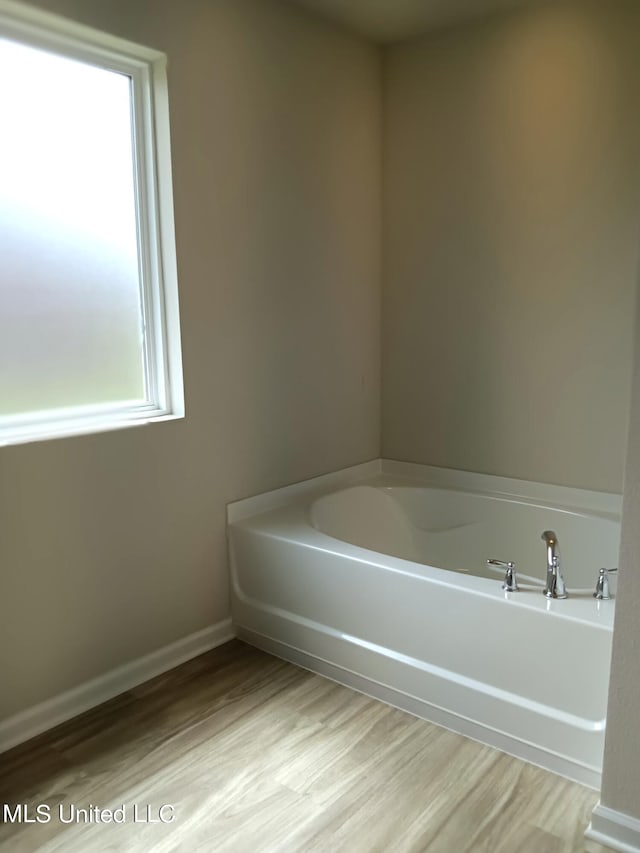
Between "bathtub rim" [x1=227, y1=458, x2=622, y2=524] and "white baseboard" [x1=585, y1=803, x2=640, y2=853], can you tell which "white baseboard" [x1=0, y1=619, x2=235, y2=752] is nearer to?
"bathtub rim" [x1=227, y1=458, x2=622, y2=524]

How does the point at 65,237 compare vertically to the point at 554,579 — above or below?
above

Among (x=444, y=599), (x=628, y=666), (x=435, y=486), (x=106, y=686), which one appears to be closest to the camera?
(x=628, y=666)

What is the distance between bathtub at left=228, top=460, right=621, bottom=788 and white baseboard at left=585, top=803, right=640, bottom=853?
0.17 metres

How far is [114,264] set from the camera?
7.52 ft

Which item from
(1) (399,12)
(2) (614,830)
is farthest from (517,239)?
(2) (614,830)

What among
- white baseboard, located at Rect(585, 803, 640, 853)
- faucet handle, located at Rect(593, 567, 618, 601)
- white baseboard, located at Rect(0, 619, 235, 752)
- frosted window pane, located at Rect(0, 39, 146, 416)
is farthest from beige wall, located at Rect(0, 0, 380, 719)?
white baseboard, located at Rect(585, 803, 640, 853)

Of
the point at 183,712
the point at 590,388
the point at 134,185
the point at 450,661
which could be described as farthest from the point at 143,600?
the point at 590,388

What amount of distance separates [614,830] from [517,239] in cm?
201

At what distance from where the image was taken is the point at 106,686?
7.39 feet

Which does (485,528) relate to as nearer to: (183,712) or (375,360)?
(375,360)

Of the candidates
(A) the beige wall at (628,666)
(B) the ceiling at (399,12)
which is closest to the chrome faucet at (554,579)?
(A) the beige wall at (628,666)

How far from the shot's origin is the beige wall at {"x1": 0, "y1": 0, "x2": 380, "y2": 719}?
207 centimetres

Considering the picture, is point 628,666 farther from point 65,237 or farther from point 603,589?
point 65,237

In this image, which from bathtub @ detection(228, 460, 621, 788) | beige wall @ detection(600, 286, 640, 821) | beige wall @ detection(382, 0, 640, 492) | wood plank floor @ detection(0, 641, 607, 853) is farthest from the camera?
beige wall @ detection(382, 0, 640, 492)
